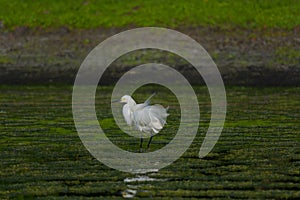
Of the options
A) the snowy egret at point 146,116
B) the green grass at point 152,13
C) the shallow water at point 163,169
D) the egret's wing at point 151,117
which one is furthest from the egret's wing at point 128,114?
the green grass at point 152,13

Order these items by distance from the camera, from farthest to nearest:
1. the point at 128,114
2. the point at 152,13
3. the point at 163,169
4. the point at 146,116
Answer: the point at 152,13, the point at 128,114, the point at 146,116, the point at 163,169

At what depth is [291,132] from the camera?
74.0 ft

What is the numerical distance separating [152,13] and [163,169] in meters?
29.4

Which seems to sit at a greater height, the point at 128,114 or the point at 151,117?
the point at 128,114

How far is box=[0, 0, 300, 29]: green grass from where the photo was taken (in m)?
45.1

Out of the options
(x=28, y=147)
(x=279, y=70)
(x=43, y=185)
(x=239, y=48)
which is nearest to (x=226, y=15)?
(x=239, y=48)

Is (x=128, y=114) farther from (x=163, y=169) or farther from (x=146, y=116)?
(x=163, y=169)

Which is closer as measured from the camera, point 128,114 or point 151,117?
point 151,117

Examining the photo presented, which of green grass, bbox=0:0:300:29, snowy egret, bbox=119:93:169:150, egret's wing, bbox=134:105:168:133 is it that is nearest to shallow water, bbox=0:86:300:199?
snowy egret, bbox=119:93:169:150

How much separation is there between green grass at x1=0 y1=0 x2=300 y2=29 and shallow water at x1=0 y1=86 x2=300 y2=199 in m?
16.1

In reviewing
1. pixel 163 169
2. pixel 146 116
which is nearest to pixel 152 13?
pixel 146 116

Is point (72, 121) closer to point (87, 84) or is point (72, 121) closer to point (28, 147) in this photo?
point (28, 147)

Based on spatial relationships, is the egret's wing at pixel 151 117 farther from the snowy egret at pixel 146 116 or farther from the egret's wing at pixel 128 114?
the egret's wing at pixel 128 114

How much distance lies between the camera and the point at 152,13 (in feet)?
152
